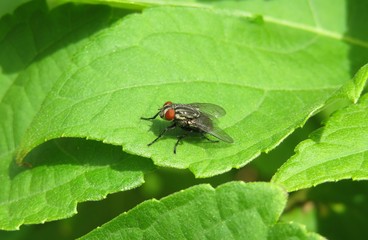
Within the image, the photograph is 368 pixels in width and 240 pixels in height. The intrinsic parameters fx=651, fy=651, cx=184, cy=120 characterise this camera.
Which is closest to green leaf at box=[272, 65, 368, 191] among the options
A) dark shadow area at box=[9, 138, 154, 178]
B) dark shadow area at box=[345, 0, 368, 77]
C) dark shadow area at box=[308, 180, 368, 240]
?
dark shadow area at box=[9, 138, 154, 178]

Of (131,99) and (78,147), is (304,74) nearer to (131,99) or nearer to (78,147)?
(131,99)

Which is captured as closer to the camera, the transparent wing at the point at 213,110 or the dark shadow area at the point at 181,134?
the dark shadow area at the point at 181,134

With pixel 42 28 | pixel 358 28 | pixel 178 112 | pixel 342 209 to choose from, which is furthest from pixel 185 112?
pixel 342 209

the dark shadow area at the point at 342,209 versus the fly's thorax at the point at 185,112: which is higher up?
the dark shadow area at the point at 342,209

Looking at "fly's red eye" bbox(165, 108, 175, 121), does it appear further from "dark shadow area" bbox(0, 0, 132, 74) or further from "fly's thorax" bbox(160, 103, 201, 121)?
"dark shadow area" bbox(0, 0, 132, 74)

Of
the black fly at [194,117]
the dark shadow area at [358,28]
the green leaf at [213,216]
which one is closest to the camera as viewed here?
the green leaf at [213,216]

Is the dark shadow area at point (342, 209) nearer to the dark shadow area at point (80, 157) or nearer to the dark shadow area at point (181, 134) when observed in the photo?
the dark shadow area at point (181, 134)

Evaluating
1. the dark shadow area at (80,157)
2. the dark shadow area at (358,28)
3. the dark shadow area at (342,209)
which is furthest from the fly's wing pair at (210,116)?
the dark shadow area at (342,209)

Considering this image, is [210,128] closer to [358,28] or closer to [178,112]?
[178,112]

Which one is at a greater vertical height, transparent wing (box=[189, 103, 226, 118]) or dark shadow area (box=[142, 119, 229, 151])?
transparent wing (box=[189, 103, 226, 118])
